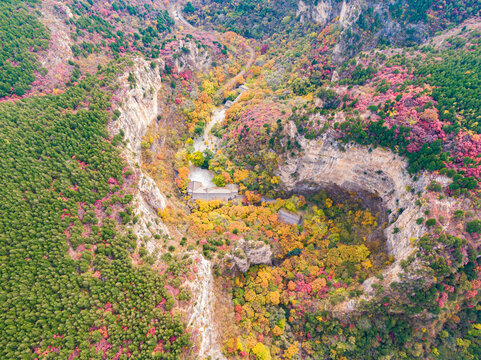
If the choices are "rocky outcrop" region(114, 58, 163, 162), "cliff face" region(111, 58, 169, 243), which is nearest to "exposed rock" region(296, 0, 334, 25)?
"rocky outcrop" region(114, 58, 163, 162)

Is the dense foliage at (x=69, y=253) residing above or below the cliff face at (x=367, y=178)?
below

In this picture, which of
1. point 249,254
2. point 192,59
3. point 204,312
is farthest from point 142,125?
point 204,312

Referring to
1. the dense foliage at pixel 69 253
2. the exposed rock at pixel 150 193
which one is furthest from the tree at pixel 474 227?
the exposed rock at pixel 150 193

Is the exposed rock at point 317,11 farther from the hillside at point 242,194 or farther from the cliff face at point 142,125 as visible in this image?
the cliff face at point 142,125

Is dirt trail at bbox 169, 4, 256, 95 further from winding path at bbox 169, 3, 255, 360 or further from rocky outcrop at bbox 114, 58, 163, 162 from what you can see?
winding path at bbox 169, 3, 255, 360

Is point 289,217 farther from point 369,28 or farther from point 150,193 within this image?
point 369,28

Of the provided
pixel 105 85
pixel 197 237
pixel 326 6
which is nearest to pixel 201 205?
pixel 197 237

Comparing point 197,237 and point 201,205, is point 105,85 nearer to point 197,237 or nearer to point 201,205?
point 201,205
